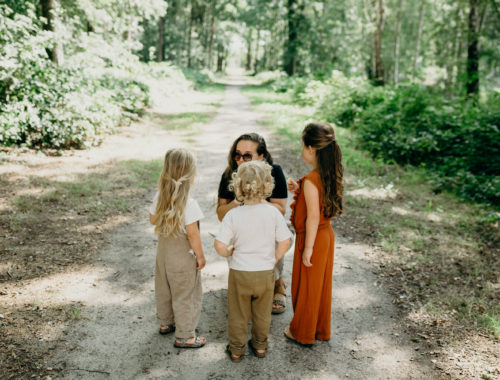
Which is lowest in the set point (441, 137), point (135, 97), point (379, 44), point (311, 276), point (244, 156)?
point (311, 276)

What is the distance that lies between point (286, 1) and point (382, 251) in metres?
32.1

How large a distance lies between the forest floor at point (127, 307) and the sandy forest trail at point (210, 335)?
0.01 m

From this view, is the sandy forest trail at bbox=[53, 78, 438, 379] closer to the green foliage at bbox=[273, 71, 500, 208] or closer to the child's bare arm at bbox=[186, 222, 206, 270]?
the child's bare arm at bbox=[186, 222, 206, 270]

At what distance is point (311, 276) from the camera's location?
3.15 meters

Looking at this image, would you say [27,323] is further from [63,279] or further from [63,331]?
[63,279]

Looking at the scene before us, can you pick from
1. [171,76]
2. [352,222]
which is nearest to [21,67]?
[352,222]

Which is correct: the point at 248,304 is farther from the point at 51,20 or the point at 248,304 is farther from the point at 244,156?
the point at 51,20

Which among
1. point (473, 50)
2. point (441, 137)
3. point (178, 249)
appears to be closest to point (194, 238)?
point (178, 249)

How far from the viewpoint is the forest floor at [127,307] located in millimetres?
3020

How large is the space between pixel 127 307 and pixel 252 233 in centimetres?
190

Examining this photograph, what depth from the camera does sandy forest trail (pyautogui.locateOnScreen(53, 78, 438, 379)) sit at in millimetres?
2986

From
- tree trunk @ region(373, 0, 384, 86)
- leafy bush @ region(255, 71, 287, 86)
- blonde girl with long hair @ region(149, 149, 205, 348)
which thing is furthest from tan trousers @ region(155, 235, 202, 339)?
leafy bush @ region(255, 71, 287, 86)

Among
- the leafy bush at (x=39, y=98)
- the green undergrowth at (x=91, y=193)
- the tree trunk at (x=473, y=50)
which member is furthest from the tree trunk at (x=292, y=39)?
the green undergrowth at (x=91, y=193)

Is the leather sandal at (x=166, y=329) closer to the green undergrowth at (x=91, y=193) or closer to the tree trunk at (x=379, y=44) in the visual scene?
the green undergrowth at (x=91, y=193)
